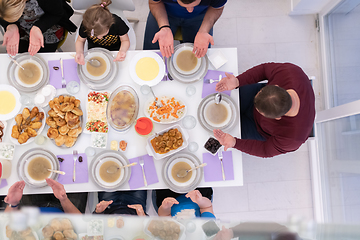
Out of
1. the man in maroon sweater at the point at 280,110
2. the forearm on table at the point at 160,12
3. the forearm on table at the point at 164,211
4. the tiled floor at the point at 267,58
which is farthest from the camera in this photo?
the tiled floor at the point at 267,58

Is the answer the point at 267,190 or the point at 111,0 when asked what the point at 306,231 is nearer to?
the point at 267,190

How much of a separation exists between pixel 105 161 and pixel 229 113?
3.25 feet

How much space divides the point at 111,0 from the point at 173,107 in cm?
108

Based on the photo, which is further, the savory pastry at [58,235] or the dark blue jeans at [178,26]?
the dark blue jeans at [178,26]

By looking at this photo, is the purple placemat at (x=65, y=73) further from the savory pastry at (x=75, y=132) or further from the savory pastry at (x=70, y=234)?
the savory pastry at (x=70, y=234)

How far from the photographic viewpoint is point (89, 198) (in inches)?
96.6

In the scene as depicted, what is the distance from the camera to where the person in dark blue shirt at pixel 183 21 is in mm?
1847

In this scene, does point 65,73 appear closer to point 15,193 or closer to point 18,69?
point 18,69

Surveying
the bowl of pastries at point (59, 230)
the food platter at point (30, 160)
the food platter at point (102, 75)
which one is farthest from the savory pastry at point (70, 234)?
the food platter at point (102, 75)

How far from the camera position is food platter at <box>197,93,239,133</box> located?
6.01 feet

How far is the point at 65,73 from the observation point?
1.90 metres

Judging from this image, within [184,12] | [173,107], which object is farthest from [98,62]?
[184,12]

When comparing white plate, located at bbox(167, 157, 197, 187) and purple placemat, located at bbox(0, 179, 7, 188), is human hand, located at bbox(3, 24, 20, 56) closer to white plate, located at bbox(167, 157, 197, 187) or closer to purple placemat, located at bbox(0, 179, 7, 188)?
purple placemat, located at bbox(0, 179, 7, 188)

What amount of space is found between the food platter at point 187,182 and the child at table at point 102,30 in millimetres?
863
